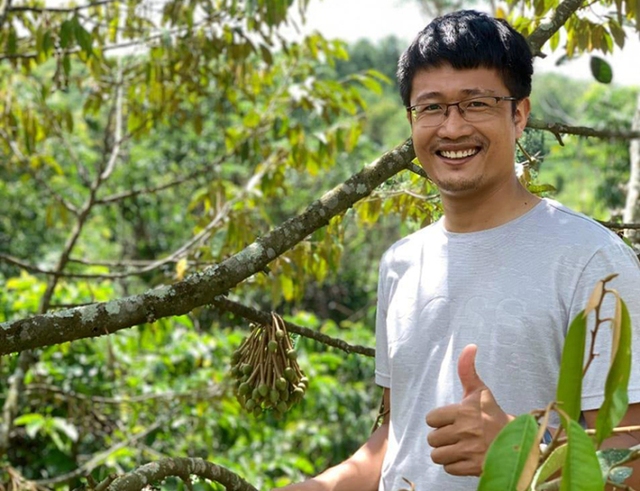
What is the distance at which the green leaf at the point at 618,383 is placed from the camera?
838mm

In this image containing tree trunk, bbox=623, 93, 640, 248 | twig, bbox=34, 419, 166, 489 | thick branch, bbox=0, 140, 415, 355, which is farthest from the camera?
twig, bbox=34, 419, 166, 489

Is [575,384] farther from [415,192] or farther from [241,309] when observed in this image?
[415,192]

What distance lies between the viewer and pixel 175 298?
1491 millimetres

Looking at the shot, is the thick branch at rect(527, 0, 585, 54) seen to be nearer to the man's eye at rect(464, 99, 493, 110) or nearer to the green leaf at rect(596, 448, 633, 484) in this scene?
the man's eye at rect(464, 99, 493, 110)

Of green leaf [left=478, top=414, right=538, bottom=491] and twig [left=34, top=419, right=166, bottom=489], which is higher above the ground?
green leaf [left=478, top=414, right=538, bottom=491]

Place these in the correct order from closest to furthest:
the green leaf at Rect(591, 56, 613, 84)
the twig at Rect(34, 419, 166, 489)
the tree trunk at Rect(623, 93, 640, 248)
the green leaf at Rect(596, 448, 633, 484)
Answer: the green leaf at Rect(596, 448, 633, 484) → the green leaf at Rect(591, 56, 613, 84) → the tree trunk at Rect(623, 93, 640, 248) → the twig at Rect(34, 419, 166, 489)

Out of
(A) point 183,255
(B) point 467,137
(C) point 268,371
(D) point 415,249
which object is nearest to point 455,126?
(B) point 467,137

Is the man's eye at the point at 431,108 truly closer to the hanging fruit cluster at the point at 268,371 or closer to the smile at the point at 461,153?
the smile at the point at 461,153

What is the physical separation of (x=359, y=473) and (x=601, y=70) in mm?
1528

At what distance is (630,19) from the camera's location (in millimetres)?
2508

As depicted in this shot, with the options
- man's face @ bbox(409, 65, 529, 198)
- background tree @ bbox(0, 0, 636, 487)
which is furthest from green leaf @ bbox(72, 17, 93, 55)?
man's face @ bbox(409, 65, 529, 198)

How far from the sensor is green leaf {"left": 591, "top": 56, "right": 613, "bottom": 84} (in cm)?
256

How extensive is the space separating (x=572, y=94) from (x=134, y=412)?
159 feet

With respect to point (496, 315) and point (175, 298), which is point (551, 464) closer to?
point (496, 315)
